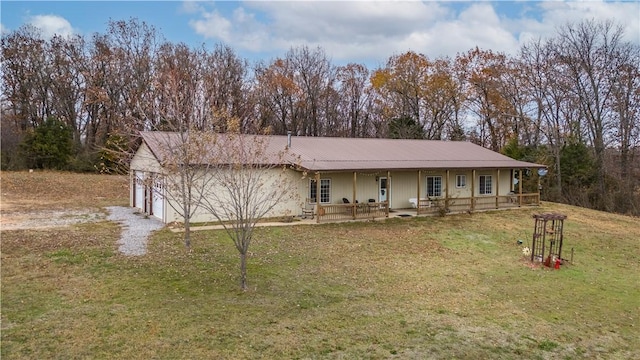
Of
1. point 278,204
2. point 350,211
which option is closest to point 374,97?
point 350,211

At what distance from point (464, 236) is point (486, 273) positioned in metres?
5.06

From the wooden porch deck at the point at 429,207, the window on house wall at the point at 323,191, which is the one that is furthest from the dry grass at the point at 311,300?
the window on house wall at the point at 323,191

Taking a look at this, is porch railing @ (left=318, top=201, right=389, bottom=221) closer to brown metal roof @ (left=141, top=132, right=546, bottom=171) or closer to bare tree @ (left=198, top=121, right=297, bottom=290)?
brown metal roof @ (left=141, top=132, right=546, bottom=171)

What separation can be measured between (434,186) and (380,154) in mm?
3573

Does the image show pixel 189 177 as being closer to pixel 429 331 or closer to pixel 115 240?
pixel 115 240

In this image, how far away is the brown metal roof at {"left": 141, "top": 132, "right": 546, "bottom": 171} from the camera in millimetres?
20062

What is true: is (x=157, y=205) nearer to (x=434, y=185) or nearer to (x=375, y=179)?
(x=375, y=179)

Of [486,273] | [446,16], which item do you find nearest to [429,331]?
[486,273]

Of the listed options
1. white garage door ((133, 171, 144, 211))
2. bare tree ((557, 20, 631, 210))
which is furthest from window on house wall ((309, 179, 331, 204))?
bare tree ((557, 20, 631, 210))

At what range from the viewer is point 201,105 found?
52.4ft

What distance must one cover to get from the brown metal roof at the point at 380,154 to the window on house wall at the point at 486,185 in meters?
0.97

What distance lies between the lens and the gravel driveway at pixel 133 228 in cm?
1287

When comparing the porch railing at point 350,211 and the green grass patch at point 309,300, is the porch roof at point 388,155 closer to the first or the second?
the porch railing at point 350,211

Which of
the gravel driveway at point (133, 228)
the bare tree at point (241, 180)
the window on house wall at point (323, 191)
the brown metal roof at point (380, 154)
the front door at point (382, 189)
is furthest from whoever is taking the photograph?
the front door at point (382, 189)
